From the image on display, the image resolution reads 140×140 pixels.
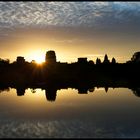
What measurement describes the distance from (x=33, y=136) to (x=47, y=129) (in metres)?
2.77

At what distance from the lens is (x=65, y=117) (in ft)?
108

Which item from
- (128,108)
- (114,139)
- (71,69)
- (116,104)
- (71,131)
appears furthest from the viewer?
(71,69)

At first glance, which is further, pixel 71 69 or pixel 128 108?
pixel 71 69

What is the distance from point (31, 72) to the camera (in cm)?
11762

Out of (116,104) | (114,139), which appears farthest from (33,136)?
(116,104)

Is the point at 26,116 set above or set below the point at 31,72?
below

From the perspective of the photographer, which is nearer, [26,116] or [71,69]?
[26,116]

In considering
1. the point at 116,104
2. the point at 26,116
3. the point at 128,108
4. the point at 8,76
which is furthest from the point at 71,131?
the point at 8,76

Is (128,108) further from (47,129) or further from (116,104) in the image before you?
(47,129)

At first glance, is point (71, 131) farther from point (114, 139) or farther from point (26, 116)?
point (26, 116)

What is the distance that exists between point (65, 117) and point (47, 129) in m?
6.13

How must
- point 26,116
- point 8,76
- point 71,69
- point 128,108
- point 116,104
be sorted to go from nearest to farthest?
point 26,116, point 128,108, point 116,104, point 8,76, point 71,69

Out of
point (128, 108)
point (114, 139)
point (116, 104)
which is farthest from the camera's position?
point (116, 104)

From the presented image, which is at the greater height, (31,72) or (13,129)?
(31,72)
